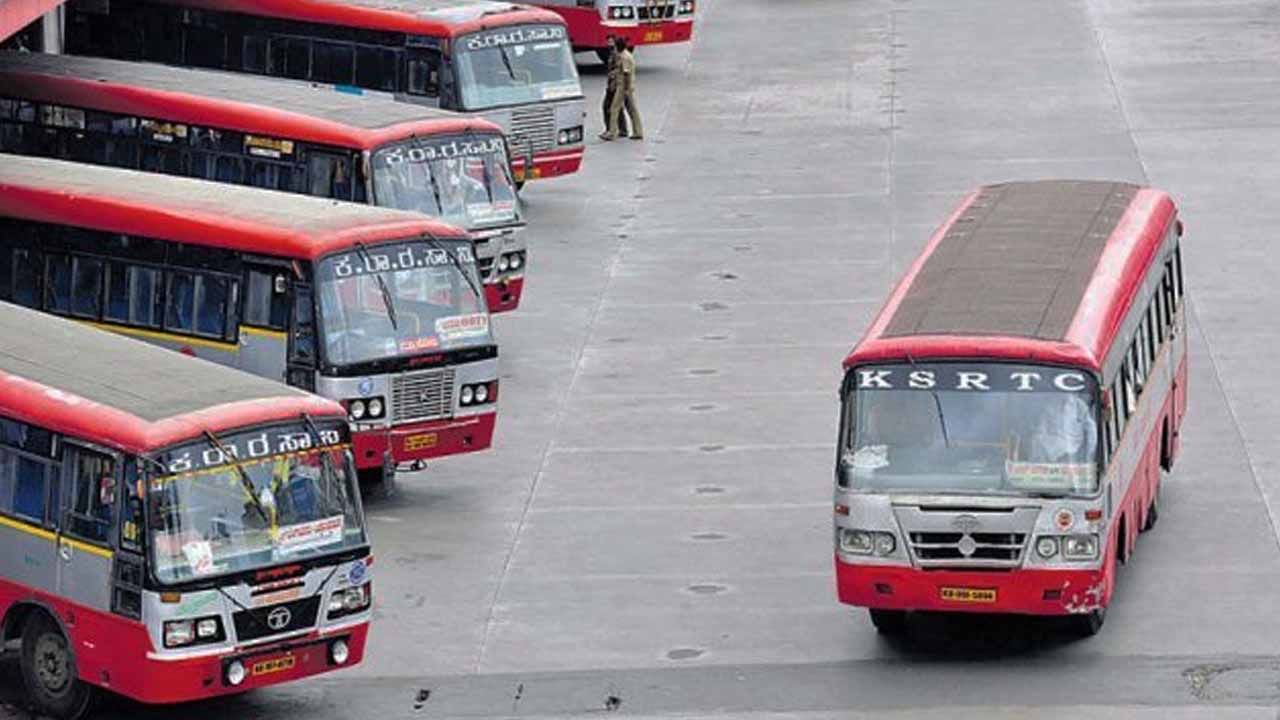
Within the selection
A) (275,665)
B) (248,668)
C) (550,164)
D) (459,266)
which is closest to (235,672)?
(248,668)

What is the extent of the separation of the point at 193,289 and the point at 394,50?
14.8 meters

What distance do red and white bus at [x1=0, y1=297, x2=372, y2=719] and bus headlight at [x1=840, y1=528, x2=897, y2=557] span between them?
3991mm

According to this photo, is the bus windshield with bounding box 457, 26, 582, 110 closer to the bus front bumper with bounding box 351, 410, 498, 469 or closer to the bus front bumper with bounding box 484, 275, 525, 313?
the bus front bumper with bounding box 484, 275, 525, 313

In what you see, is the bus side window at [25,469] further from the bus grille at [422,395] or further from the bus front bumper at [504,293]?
the bus front bumper at [504,293]

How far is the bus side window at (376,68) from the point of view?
158ft

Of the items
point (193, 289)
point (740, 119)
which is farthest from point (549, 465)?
point (740, 119)

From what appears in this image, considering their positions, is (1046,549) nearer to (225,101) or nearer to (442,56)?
(225,101)

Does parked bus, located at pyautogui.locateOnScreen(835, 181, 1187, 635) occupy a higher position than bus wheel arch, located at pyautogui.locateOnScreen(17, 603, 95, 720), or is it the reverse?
parked bus, located at pyautogui.locateOnScreen(835, 181, 1187, 635)

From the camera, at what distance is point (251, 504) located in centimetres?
2533

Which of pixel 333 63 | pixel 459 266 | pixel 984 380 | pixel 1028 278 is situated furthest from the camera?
pixel 333 63

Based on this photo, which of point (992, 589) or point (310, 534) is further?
point (992, 589)

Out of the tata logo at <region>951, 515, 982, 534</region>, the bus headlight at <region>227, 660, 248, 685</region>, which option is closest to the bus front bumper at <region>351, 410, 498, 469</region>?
the bus headlight at <region>227, 660, 248, 685</region>

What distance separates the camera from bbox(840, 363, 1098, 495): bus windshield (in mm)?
26328

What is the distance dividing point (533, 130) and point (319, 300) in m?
15.2
